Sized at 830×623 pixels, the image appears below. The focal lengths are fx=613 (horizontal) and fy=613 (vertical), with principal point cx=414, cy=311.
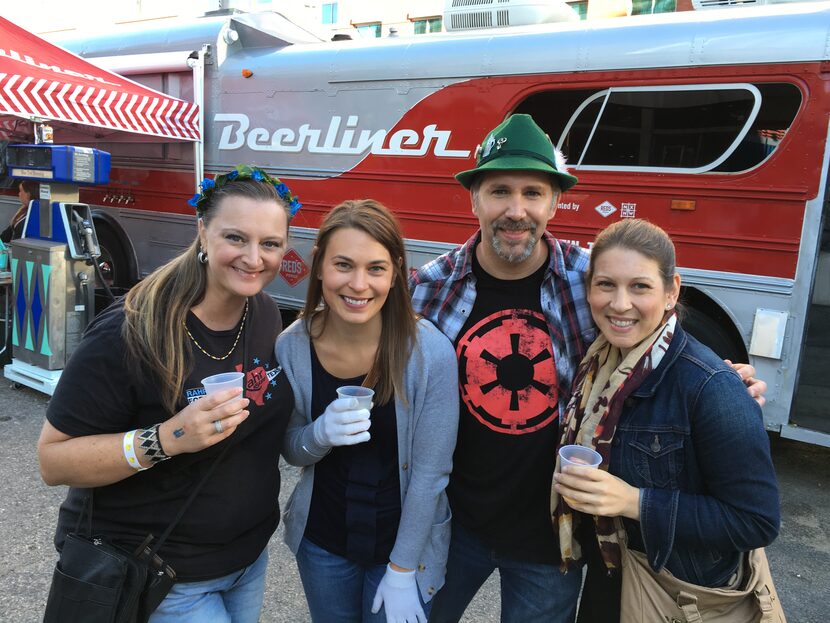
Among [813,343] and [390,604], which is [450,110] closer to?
[813,343]

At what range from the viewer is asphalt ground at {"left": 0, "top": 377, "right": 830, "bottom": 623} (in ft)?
9.33

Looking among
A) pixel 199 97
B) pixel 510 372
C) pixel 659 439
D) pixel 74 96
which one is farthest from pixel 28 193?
pixel 659 439

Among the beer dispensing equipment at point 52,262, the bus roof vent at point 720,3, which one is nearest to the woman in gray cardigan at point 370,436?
the bus roof vent at point 720,3

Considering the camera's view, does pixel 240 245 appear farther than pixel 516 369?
No

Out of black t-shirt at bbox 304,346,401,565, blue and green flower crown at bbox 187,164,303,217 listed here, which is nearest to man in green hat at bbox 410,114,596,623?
black t-shirt at bbox 304,346,401,565

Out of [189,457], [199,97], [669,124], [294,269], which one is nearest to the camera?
[189,457]

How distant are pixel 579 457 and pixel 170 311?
1.11m

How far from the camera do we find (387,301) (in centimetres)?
186

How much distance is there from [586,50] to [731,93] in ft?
3.31

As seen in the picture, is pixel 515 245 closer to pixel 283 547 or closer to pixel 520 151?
pixel 520 151

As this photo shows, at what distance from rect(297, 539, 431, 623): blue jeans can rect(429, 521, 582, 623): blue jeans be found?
0.72 ft

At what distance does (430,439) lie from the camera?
69.4 inches

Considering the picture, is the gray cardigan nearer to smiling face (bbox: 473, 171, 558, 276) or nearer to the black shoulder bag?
smiling face (bbox: 473, 171, 558, 276)

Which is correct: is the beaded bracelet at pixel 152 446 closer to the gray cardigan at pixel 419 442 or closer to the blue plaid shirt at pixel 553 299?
the gray cardigan at pixel 419 442
